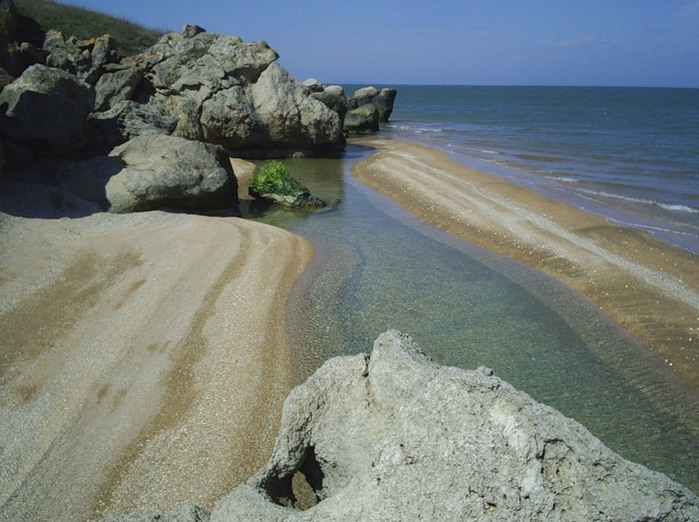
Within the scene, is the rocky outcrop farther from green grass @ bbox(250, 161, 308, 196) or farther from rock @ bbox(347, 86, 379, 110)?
rock @ bbox(347, 86, 379, 110)

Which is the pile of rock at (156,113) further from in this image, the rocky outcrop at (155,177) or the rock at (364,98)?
→ the rock at (364,98)

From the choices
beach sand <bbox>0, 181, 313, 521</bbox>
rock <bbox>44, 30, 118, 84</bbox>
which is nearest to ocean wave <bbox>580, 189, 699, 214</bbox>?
beach sand <bbox>0, 181, 313, 521</bbox>

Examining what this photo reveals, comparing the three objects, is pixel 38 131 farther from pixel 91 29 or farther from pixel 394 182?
pixel 91 29

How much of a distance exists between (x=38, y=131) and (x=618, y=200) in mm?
18978

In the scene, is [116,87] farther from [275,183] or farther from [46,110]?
[46,110]

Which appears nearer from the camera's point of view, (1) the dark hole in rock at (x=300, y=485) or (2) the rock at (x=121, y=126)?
(1) the dark hole in rock at (x=300, y=485)

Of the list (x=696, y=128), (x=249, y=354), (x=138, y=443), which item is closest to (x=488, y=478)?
(x=138, y=443)

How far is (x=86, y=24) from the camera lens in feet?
152

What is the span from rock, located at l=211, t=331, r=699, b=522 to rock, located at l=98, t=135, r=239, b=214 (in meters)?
11.6

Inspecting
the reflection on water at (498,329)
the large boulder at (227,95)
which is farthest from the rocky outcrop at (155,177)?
the large boulder at (227,95)

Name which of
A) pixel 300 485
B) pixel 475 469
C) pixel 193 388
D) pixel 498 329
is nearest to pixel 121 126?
pixel 193 388

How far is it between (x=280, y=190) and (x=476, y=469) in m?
16.4

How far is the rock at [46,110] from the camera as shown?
44.0 feet

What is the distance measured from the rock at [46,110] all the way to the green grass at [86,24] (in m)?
31.0
